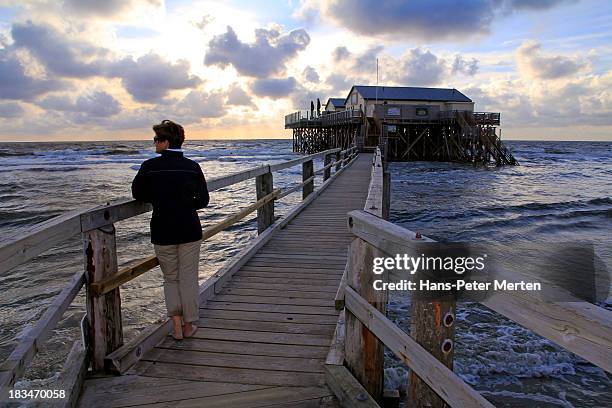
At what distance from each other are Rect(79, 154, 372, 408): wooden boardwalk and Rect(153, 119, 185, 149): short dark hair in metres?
1.53

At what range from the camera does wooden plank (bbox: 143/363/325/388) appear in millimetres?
2861

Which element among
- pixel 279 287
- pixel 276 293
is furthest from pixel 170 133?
pixel 279 287

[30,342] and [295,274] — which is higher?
[30,342]

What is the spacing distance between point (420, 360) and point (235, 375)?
1.50m

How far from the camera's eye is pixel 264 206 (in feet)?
22.4

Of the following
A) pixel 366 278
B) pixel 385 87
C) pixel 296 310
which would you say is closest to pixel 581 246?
pixel 296 310

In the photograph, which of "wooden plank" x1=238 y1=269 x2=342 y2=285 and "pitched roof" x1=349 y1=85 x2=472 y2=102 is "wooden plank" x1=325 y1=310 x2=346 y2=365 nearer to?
"wooden plank" x1=238 y1=269 x2=342 y2=285

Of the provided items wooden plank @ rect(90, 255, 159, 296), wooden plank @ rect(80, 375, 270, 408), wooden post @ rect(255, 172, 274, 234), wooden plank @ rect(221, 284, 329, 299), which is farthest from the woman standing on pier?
wooden post @ rect(255, 172, 274, 234)

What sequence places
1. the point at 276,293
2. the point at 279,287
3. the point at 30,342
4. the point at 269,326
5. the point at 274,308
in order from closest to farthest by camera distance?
the point at 30,342 < the point at 269,326 < the point at 274,308 < the point at 276,293 < the point at 279,287

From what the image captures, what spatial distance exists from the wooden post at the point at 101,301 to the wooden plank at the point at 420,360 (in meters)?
1.57

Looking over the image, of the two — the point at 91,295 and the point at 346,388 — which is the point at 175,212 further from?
the point at 346,388

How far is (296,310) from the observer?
4035 millimetres

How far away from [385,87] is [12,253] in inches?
2064

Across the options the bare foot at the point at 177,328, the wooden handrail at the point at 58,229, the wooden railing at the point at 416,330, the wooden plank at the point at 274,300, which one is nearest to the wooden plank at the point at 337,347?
the wooden railing at the point at 416,330
